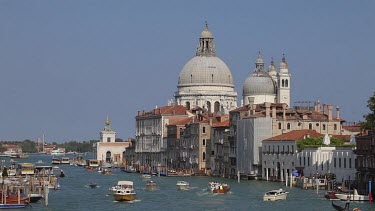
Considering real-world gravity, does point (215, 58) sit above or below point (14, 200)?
above

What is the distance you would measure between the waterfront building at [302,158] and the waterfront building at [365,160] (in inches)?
219

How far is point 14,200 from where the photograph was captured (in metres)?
56.4

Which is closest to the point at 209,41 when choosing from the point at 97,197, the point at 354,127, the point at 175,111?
the point at 175,111

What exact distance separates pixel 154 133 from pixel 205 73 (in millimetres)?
11342

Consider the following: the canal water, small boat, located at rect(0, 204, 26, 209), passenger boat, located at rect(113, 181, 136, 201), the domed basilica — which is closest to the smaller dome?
the domed basilica

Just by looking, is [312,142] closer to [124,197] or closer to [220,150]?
[124,197]

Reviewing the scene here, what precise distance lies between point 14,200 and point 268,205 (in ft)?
38.2

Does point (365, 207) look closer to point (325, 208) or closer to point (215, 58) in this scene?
point (325, 208)

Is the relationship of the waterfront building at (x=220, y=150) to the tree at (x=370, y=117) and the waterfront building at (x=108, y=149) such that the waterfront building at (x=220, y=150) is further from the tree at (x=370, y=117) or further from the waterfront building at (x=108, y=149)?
the waterfront building at (x=108, y=149)

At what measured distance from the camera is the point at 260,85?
123125 mm

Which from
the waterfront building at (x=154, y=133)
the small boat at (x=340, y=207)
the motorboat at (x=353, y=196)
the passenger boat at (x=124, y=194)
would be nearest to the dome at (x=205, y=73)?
the waterfront building at (x=154, y=133)

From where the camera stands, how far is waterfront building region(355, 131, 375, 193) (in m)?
60.0

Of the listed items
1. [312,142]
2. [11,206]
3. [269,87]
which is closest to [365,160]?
[312,142]

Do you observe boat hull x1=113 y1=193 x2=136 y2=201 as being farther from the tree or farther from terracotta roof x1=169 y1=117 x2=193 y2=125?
terracotta roof x1=169 y1=117 x2=193 y2=125
